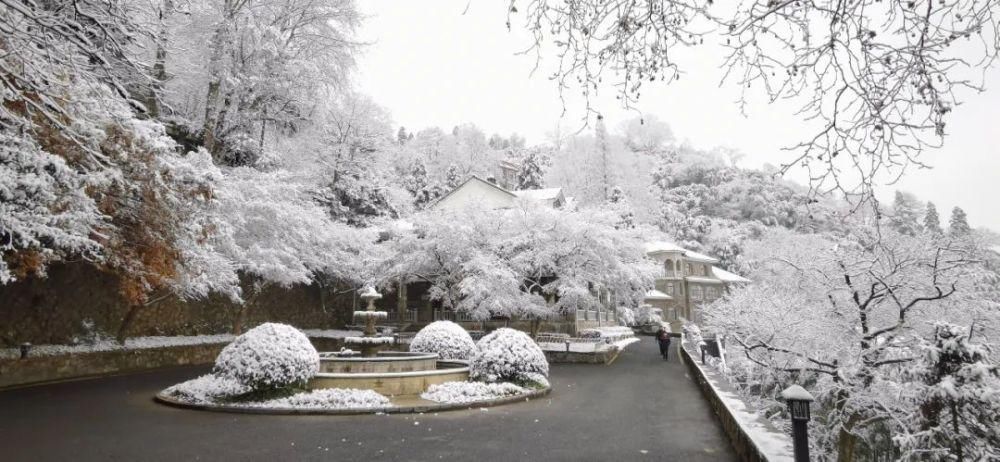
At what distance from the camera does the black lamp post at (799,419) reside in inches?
180

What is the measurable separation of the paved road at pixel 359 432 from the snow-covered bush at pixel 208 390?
54 cm

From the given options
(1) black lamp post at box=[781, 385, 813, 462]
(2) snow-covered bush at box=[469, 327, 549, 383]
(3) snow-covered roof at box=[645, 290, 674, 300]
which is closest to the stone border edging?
(2) snow-covered bush at box=[469, 327, 549, 383]

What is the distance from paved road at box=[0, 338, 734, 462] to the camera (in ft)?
23.5

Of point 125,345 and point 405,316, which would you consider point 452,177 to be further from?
point 125,345

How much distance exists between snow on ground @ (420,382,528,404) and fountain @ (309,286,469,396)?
1.18 feet

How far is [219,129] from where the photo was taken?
22016 mm

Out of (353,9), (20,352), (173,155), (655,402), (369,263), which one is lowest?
(655,402)

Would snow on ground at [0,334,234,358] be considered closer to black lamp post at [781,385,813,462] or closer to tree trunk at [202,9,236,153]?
tree trunk at [202,9,236,153]

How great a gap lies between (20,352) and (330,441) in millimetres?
11963

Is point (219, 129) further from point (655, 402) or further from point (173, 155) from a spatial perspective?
point (655, 402)

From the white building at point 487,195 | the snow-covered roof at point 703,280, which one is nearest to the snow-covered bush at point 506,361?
the white building at point 487,195

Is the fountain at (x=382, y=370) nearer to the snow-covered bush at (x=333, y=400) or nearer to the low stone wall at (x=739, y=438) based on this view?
the snow-covered bush at (x=333, y=400)

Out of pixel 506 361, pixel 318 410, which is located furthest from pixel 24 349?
pixel 506 361

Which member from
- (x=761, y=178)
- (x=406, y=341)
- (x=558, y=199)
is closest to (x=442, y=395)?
(x=406, y=341)
